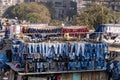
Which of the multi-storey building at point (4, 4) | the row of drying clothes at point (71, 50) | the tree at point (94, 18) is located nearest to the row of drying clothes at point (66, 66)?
the row of drying clothes at point (71, 50)

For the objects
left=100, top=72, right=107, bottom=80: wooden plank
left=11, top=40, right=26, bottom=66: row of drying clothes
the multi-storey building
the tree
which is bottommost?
the multi-storey building

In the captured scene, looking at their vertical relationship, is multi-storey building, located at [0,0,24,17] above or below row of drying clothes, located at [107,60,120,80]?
below

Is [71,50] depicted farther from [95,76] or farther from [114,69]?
[114,69]

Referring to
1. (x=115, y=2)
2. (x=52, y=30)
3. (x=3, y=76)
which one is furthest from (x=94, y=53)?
(x=115, y=2)

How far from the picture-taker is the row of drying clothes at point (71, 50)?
11875mm

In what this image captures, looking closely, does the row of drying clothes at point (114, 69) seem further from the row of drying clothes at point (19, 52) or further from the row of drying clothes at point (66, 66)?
the row of drying clothes at point (19, 52)

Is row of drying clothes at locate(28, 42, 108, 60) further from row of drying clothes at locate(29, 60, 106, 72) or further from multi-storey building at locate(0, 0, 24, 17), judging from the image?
multi-storey building at locate(0, 0, 24, 17)

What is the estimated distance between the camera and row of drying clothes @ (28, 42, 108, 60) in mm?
11875

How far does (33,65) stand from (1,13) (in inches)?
2780

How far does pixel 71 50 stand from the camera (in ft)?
39.7

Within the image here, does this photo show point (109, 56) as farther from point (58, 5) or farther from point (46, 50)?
point (58, 5)

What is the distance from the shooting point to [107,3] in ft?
246

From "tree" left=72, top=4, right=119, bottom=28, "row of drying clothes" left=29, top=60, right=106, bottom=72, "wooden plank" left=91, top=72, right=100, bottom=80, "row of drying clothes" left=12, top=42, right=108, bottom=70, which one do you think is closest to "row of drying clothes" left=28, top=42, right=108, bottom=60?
"row of drying clothes" left=12, top=42, right=108, bottom=70

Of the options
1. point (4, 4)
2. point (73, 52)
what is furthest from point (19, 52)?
point (4, 4)
